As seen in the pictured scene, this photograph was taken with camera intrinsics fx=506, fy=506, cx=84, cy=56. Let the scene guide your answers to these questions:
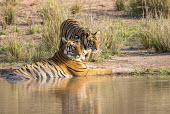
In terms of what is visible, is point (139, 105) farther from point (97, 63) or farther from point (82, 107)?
point (97, 63)

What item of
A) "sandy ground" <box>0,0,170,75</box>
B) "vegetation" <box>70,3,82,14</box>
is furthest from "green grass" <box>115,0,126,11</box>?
"vegetation" <box>70,3,82,14</box>

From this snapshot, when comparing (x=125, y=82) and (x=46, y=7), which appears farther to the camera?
(x=46, y=7)

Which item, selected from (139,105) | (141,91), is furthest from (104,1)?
(139,105)

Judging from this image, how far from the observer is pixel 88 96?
8.23m

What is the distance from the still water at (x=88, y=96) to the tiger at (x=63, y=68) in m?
0.31

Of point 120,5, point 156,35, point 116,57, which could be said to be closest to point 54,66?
point 116,57

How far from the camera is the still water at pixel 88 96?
23.2 ft

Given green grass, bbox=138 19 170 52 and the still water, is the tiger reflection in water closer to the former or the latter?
the still water

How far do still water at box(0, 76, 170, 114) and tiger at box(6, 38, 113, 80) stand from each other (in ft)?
1.01

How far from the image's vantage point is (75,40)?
37.3ft

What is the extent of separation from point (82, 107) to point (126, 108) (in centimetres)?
64

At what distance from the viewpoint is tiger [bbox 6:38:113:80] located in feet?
35.2

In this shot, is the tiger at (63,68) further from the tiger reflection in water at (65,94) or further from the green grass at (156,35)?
the green grass at (156,35)

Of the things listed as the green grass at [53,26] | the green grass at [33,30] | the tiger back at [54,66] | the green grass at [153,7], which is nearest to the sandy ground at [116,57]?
the green grass at [33,30]
